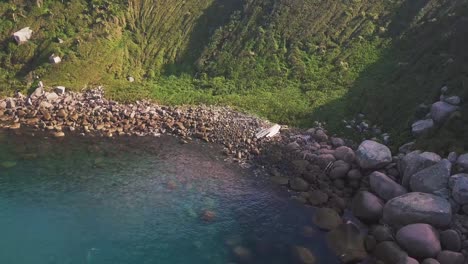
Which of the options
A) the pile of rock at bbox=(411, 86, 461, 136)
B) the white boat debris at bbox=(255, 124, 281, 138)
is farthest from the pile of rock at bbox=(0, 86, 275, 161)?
the pile of rock at bbox=(411, 86, 461, 136)

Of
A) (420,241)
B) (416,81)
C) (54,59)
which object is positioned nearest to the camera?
(420,241)

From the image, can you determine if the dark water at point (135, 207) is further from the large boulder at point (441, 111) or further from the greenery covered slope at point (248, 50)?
A: the large boulder at point (441, 111)

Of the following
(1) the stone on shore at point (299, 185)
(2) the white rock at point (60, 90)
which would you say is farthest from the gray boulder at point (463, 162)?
(2) the white rock at point (60, 90)

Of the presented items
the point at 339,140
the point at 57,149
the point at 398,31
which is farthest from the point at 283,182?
the point at 398,31

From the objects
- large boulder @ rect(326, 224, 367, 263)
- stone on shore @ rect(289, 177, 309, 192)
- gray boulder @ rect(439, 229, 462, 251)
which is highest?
gray boulder @ rect(439, 229, 462, 251)

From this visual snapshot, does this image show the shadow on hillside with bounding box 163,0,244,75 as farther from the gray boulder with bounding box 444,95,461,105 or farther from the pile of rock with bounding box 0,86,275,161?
the gray boulder with bounding box 444,95,461,105

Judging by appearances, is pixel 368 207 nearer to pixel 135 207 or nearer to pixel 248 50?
pixel 135 207

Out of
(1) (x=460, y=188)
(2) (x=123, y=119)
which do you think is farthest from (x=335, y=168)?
(2) (x=123, y=119)
